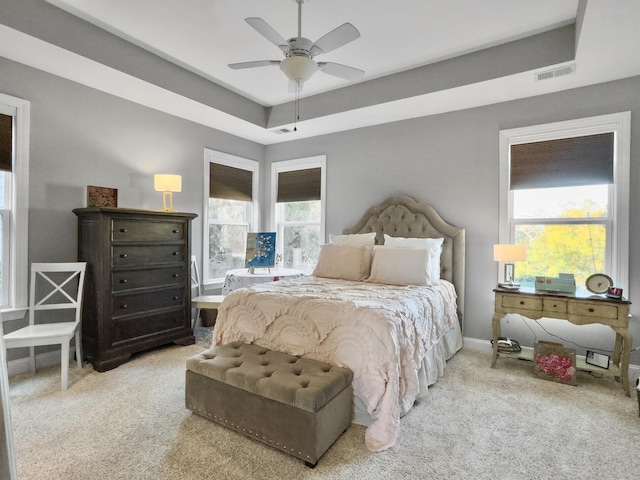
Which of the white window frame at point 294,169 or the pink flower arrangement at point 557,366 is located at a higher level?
the white window frame at point 294,169

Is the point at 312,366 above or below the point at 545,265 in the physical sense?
below

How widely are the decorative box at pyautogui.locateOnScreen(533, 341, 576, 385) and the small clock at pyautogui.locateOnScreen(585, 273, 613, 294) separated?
1.86 feet

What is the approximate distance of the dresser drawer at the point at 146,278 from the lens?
3184 millimetres

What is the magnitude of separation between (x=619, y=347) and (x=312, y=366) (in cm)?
279

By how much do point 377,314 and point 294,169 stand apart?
359 centimetres

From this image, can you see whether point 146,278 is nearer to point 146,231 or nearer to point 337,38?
point 146,231

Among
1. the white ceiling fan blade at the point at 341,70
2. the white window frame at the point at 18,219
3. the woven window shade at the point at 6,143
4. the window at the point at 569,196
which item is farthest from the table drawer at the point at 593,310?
the woven window shade at the point at 6,143

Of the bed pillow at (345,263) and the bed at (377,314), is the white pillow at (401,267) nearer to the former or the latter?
the bed at (377,314)

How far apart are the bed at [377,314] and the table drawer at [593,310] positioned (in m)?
1.01

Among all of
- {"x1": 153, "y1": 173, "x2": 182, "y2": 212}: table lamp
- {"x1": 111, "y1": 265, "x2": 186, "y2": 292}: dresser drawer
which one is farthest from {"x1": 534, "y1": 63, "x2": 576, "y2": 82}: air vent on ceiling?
{"x1": 111, "y1": 265, "x2": 186, "y2": 292}: dresser drawer

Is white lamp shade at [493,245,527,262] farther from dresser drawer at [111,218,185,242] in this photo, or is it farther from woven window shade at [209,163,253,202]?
woven window shade at [209,163,253,202]

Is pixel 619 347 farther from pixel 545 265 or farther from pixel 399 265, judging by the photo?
pixel 399 265

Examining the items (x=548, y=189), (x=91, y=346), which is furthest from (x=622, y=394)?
(x=91, y=346)

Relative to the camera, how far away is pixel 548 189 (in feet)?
11.5
